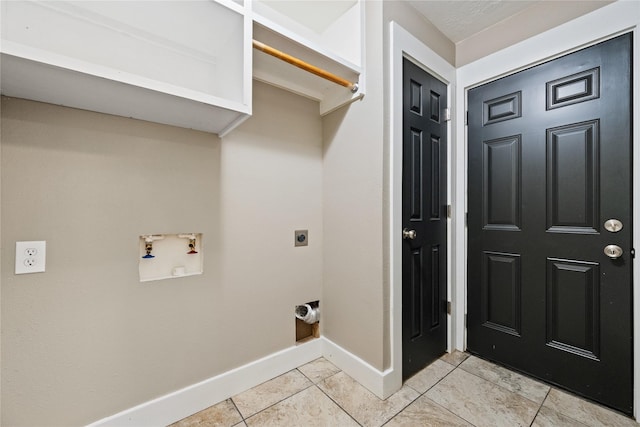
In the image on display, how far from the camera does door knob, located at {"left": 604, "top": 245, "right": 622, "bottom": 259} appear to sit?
1.38 metres

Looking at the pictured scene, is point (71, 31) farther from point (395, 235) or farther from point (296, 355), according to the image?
point (296, 355)

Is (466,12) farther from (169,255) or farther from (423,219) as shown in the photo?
(169,255)

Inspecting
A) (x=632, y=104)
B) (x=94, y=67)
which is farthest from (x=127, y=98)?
(x=632, y=104)

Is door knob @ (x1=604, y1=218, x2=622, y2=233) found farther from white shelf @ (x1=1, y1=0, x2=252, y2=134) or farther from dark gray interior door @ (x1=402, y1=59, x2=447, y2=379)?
white shelf @ (x1=1, y1=0, x2=252, y2=134)

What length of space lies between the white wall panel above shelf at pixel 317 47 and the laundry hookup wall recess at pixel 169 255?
104 cm

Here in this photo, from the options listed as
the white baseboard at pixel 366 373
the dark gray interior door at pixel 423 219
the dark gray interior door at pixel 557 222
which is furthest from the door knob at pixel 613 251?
the white baseboard at pixel 366 373

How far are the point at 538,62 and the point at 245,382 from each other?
262cm

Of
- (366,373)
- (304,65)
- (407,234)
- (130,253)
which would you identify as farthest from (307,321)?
(304,65)

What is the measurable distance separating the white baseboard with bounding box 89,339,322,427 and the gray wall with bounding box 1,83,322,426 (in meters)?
0.04

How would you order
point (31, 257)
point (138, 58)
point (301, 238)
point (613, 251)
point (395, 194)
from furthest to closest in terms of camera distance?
point (301, 238) → point (395, 194) → point (613, 251) → point (138, 58) → point (31, 257)

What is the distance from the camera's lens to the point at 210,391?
147 cm

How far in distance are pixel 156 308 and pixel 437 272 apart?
174cm

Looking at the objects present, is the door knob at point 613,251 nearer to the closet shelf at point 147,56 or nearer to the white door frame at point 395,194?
the white door frame at point 395,194

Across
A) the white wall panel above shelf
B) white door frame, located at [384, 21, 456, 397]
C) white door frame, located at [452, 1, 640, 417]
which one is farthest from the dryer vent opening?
the white wall panel above shelf
